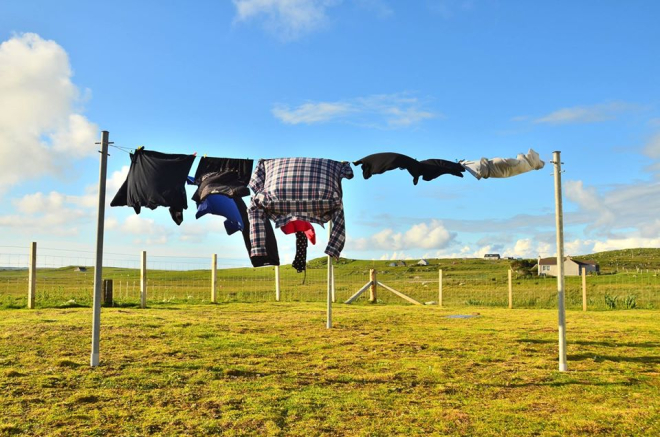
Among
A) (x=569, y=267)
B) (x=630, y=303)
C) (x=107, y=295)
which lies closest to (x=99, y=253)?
(x=107, y=295)

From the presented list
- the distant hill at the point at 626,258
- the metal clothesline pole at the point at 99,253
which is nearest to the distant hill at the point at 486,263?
the distant hill at the point at 626,258

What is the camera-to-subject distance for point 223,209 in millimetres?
10375

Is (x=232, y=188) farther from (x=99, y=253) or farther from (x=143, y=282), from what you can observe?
(x=143, y=282)

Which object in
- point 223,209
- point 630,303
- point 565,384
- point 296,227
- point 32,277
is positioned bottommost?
point 565,384

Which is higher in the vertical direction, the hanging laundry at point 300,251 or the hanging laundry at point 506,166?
the hanging laundry at point 506,166

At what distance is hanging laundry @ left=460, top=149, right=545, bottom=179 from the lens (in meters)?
9.37

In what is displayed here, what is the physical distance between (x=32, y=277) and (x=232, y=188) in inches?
398

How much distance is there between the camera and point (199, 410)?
5.71 m

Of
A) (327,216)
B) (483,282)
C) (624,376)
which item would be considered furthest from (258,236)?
(483,282)

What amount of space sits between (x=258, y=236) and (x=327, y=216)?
50.5 inches

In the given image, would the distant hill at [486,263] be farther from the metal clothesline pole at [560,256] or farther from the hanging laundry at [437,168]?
the metal clothesline pole at [560,256]

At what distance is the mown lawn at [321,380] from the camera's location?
209 inches

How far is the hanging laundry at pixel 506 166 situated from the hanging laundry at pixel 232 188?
3.90 meters

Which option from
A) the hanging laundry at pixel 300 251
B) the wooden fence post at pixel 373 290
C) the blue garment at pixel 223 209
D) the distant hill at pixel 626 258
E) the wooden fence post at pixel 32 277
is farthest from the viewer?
the distant hill at pixel 626 258
